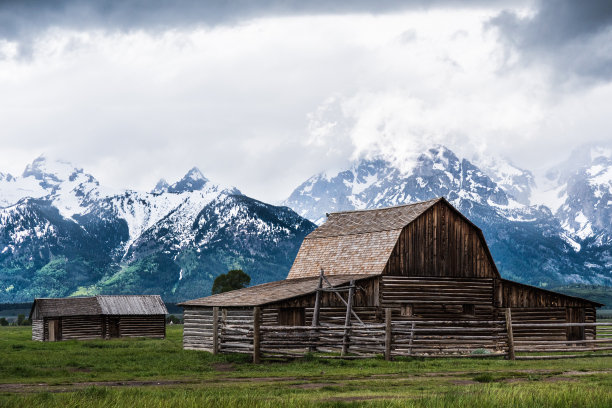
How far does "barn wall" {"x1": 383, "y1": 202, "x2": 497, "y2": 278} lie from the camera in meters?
46.8

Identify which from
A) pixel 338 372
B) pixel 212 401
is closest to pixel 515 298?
pixel 338 372

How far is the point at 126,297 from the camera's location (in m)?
79.1

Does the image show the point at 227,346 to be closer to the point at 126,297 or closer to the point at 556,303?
the point at 556,303

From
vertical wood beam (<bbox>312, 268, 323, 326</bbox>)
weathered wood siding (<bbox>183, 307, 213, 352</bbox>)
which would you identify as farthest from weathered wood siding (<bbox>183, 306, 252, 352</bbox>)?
vertical wood beam (<bbox>312, 268, 323, 326</bbox>)

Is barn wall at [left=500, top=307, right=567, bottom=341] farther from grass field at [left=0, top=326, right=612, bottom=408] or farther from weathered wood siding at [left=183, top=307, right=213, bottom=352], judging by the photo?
weathered wood siding at [left=183, top=307, right=213, bottom=352]

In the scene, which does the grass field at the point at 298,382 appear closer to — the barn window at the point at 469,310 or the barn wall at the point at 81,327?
the barn window at the point at 469,310

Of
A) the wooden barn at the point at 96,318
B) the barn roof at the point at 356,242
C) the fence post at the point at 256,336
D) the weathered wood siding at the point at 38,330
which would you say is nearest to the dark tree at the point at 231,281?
the wooden barn at the point at 96,318

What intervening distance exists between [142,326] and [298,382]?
179 ft

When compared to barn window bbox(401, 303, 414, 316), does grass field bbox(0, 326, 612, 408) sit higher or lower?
lower

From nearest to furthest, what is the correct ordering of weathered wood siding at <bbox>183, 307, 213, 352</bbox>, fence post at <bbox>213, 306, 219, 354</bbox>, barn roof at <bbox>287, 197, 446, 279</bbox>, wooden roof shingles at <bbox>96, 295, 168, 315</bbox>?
1. fence post at <bbox>213, 306, 219, 354</bbox>
2. weathered wood siding at <bbox>183, 307, 213, 352</bbox>
3. barn roof at <bbox>287, 197, 446, 279</bbox>
4. wooden roof shingles at <bbox>96, 295, 168, 315</bbox>

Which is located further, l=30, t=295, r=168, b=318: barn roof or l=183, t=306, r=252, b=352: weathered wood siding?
l=30, t=295, r=168, b=318: barn roof

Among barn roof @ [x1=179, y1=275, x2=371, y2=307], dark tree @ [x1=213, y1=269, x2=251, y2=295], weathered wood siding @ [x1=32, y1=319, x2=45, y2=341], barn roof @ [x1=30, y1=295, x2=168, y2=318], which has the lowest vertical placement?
weathered wood siding @ [x1=32, y1=319, x2=45, y2=341]

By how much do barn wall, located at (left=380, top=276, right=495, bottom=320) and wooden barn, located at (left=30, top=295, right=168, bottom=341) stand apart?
35.5 m

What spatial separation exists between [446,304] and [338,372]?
67.1 ft
